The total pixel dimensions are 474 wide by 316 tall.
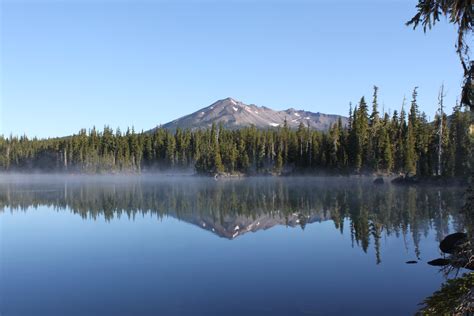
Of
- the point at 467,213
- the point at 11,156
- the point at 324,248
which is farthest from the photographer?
the point at 11,156

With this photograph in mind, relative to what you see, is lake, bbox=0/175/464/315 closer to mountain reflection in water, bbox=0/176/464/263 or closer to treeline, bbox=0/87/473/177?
mountain reflection in water, bbox=0/176/464/263

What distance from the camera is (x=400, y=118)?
102m

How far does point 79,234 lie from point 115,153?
5186 inches

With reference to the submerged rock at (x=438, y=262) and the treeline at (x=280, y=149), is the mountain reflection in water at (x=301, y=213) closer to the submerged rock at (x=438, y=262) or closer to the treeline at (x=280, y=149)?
the submerged rock at (x=438, y=262)

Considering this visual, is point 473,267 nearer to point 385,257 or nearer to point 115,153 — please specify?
point 385,257

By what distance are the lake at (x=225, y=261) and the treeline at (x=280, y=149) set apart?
76.9 ft

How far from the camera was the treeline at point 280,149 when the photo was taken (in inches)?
3268

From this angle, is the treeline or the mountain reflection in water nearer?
the mountain reflection in water

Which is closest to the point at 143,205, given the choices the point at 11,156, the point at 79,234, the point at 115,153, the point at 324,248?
the point at 79,234

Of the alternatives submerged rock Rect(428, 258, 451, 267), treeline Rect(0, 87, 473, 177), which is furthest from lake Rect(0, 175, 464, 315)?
treeline Rect(0, 87, 473, 177)

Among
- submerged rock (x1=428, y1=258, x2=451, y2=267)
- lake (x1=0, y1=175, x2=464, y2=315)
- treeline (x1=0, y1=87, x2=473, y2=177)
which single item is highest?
treeline (x1=0, y1=87, x2=473, y2=177)

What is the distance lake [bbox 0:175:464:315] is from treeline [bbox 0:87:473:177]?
2344 cm

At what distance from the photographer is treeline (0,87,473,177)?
83000 mm

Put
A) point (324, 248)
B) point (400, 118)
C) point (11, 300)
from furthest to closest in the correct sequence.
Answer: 1. point (400, 118)
2. point (324, 248)
3. point (11, 300)
